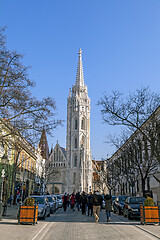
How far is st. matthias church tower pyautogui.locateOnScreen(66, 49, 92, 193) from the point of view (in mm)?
83812

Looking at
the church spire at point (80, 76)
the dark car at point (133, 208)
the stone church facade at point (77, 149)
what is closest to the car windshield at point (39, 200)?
the dark car at point (133, 208)

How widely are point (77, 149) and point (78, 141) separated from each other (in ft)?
9.35

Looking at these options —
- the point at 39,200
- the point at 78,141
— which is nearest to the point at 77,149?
the point at 78,141

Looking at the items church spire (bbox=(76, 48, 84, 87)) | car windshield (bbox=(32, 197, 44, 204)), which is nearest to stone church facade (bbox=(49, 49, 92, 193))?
church spire (bbox=(76, 48, 84, 87))

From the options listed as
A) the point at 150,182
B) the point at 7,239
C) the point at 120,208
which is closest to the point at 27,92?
the point at 7,239

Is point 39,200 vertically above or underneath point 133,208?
above

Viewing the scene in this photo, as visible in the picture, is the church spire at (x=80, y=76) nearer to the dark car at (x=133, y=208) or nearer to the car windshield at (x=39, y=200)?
the dark car at (x=133, y=208)

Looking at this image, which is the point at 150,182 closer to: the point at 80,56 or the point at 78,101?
the point at 78,101

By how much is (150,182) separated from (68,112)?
62.4 meters

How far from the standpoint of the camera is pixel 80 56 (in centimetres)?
10388

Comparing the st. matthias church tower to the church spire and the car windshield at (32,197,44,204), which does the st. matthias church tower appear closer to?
the church spire

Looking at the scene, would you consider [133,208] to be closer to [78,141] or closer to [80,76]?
[78,141]

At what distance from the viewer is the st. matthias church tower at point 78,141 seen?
83812 millimetres

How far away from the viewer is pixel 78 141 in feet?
289
